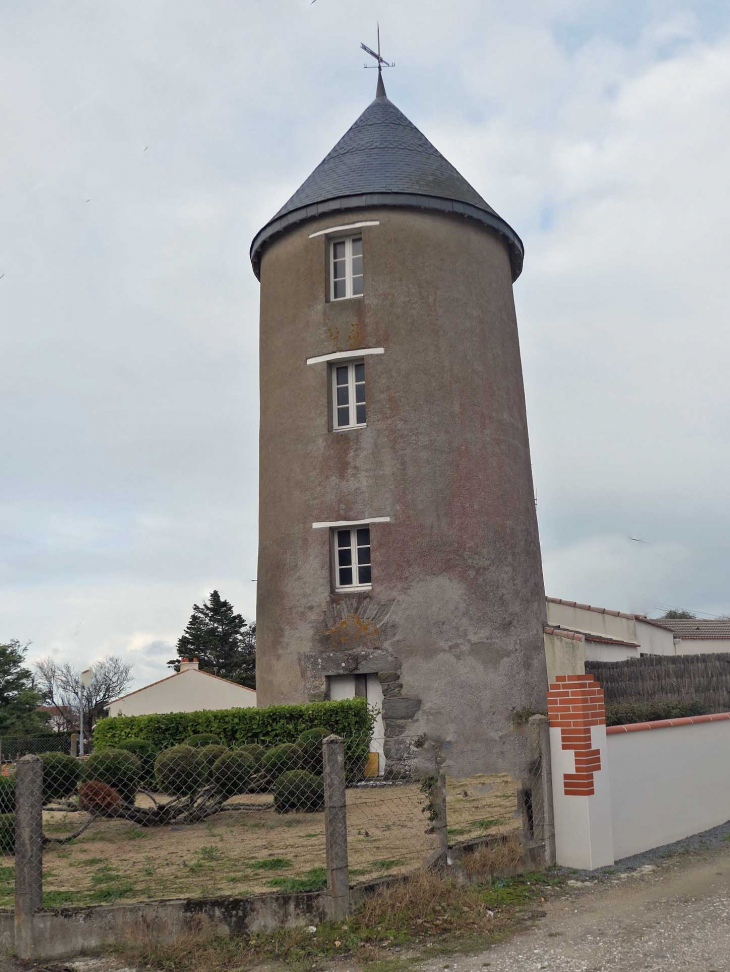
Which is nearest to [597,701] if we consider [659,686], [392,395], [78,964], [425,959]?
[425,959]

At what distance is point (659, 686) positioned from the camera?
20.5 meters

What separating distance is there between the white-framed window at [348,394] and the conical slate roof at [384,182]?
336 centimetres

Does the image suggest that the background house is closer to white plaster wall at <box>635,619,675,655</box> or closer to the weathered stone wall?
white plaster wall at <box>635,619,675,655</box>

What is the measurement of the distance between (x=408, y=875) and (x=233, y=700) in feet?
92.9

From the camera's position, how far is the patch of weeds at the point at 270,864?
8953 mm

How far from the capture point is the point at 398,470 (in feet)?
59.8

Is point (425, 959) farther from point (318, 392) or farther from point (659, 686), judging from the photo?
point (659, 686)

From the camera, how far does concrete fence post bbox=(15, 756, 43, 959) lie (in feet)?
22.7

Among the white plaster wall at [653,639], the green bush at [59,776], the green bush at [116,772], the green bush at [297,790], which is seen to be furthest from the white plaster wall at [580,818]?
the white plaster wall at [653,639]

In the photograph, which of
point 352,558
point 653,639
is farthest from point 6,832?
point 653,639

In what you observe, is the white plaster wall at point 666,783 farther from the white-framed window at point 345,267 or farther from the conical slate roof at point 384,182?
the conical slate roof at point 384,182

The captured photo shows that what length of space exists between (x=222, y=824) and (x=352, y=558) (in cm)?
722

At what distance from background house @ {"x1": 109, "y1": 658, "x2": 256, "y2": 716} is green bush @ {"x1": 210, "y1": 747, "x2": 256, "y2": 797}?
23.7m

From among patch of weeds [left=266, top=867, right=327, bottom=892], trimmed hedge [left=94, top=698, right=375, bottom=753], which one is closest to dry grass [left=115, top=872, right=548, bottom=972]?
patch of weeds [left=266, top=867, right=327, bottom=892]
